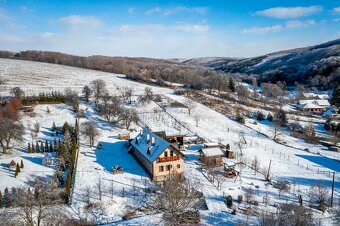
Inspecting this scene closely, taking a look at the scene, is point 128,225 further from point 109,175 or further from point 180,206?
point 109,175

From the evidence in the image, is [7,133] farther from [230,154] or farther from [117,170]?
[230,154]

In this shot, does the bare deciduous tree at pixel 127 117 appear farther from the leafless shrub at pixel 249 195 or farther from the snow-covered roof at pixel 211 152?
the leafless shrub at pixel 249 195

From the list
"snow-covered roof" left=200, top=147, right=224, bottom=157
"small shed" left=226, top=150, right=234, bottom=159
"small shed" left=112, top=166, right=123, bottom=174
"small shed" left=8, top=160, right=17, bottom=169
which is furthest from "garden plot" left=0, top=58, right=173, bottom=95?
"small shed" left=112, top=166, right=123, bottom=174

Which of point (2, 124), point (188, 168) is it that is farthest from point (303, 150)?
point (2, 124)

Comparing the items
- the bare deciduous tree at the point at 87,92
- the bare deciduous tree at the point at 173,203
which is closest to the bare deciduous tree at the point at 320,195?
the bare deciduous tree at the point at 173,203

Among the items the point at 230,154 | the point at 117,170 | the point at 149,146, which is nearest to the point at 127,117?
the point at 149,146

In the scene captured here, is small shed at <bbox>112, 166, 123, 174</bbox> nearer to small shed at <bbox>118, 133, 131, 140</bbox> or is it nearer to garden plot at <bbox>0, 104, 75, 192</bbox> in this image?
garden plot at <bbox>0, 104, 75, 192</bbox>
